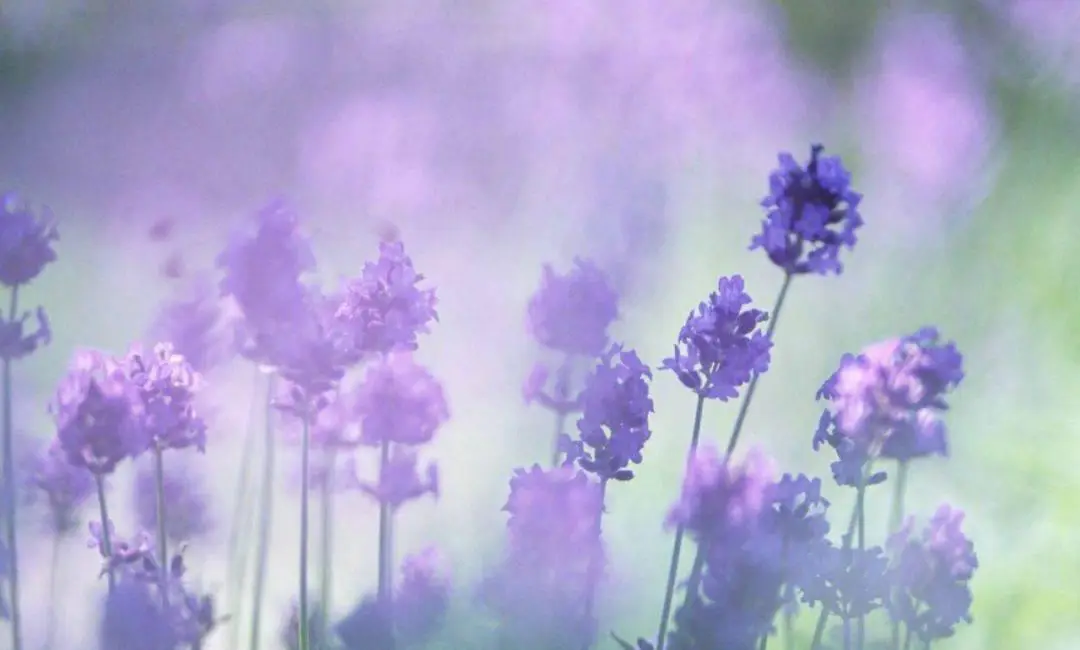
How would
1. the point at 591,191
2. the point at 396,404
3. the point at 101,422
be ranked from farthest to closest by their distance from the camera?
1. the point at 591,191
2. the point at 396,404
3. the point at 101,422

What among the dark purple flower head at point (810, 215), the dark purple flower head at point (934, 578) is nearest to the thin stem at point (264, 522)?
the dark purple flower head at point (810, 215)

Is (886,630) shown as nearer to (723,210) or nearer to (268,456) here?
(723,210)

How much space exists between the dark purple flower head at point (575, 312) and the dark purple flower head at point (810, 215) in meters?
0.20

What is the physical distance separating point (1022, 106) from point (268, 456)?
3.20 ft

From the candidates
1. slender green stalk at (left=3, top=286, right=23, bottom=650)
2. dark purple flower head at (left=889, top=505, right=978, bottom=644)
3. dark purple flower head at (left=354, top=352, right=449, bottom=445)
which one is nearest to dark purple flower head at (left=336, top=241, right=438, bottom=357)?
dark purple flower head at (left=354, top=352, right=449, bottom=445)

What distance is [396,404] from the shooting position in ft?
3.73

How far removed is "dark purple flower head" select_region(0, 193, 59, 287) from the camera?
43.7 inches

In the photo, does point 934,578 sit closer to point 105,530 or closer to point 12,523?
point 105,530

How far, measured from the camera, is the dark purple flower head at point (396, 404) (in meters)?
1.13

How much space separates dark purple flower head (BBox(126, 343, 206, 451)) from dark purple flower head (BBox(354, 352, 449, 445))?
165 mm

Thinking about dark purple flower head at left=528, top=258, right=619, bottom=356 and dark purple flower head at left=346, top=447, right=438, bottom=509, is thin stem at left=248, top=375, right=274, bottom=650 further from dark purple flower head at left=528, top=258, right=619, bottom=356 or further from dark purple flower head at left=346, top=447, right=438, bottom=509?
dark purple flower head at left=528, top=258, right=619, bottom=356

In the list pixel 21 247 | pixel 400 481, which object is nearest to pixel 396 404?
pixel 400 481

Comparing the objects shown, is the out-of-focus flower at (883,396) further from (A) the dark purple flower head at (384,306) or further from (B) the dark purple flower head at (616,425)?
(A) the dark purple flower head at (384,306)

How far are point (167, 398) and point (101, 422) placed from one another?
6 centimetres
